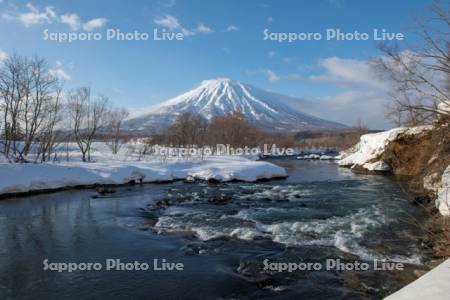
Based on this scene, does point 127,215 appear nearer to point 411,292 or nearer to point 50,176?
point 50,176

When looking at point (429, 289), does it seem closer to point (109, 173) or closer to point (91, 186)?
point (91, 186)

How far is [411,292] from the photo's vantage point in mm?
→ 3750

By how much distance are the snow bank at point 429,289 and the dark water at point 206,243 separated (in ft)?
6.42

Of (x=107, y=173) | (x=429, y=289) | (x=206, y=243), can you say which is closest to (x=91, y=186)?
(x=107, y=173)

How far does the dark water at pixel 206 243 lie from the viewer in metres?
6.20

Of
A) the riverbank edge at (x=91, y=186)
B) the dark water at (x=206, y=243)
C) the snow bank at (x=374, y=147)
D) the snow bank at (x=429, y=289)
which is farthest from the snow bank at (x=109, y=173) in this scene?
the snow bank at (x=429, y=289)

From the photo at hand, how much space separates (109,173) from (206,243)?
45.1ft

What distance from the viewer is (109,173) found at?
20875 mm

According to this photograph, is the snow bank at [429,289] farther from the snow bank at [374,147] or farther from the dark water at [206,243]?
the snow bank at [374,147]

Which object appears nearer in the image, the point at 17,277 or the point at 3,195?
the point at 17,277

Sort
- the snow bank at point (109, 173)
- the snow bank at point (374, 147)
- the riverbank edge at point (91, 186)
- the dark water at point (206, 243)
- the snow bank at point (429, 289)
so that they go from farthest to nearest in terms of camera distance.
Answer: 1. the snow bank at point (374, 147)
2. the snow bank at point (109, 173)
3. the riverbank edge at point (91, 186)
4. the dark water at point (206, 243)
5. the snow bank at point (429, 289)

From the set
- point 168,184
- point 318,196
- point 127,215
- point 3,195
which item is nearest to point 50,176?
point 3,195

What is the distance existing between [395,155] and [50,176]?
2467cm

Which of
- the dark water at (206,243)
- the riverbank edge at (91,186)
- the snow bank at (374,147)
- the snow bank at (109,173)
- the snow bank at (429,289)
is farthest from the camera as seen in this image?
the snow bank at (374,147)
